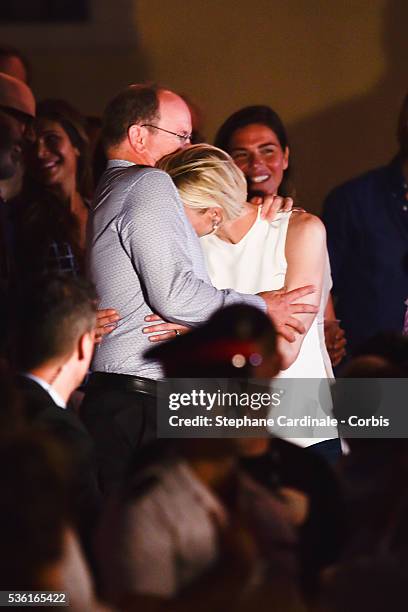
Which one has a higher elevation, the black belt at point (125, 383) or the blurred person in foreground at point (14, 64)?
the blurred person in foreground at point (14, 64)

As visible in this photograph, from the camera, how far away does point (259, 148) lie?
14.2 ft

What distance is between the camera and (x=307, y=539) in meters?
2.44

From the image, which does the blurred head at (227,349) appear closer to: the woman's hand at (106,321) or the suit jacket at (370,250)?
the woman's hand at (106,321)

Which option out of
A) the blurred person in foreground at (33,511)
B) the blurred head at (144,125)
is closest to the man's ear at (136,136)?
the blurred head at (144,125)

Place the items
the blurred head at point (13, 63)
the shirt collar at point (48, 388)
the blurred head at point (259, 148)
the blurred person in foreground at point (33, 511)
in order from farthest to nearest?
the blurred head at point (13, 63)
the blurred head at point (259, 148)
the shirt collar at point (48, 388)
the blurred person in foreground at point (33, 511)

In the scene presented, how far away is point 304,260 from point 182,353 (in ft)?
3.48

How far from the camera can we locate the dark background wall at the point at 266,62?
5496mm

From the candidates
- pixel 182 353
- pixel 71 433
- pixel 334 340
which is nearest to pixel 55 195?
pixel 334 340

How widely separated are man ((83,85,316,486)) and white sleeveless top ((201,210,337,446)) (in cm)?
14

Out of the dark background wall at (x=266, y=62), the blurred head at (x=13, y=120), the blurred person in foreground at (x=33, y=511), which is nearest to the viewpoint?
the blurred person in foreground at (x=33, y=511)

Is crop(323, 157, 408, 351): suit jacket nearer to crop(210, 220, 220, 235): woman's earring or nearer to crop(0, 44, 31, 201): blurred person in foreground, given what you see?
crop(210, 220, 220, 235): woman's earring

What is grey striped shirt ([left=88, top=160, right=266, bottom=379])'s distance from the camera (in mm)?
3170

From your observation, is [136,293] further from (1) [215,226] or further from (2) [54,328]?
(2) [54,328]

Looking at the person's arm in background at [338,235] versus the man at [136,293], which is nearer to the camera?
the man at [136,293]
